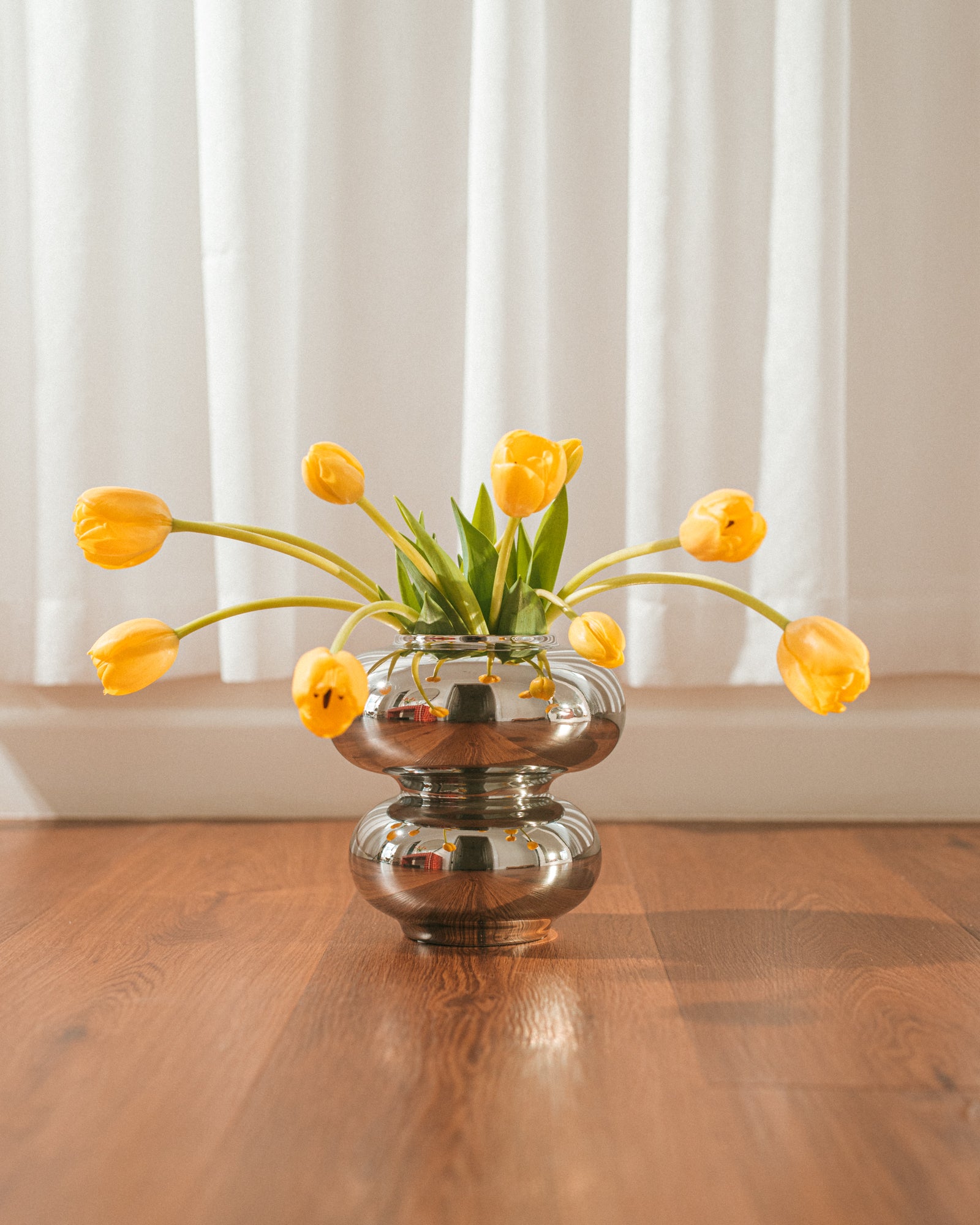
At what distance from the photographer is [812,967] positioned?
28.3 inches

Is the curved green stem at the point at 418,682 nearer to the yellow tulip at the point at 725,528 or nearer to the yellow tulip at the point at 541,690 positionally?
the yellow tulip at the point at 541,690

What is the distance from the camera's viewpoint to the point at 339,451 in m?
0.70

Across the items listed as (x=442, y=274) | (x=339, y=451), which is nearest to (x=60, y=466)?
(x=442, y=274)

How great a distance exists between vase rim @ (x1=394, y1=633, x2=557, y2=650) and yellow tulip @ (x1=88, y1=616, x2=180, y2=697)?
0.15 meters

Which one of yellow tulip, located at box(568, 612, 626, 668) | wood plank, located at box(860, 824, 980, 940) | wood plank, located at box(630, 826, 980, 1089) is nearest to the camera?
wood plank, located at box(630, 826, 980, 1089)

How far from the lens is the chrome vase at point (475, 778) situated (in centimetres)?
71

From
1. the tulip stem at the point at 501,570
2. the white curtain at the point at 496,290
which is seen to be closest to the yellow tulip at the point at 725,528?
the tulip stem at the point at 501,570

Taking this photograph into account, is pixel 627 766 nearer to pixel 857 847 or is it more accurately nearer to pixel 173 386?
pixel 857 847

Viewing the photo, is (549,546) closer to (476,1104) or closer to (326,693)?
(326,693)

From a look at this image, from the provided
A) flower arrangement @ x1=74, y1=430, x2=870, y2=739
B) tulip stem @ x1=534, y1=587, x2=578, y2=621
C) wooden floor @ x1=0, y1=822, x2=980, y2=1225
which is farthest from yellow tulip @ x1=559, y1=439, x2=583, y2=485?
wooden floor @ x1=0, y1=822, x2=980, y2=1225

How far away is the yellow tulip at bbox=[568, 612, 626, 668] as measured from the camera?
672mm

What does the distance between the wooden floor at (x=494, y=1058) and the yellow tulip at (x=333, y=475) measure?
31 centimetres

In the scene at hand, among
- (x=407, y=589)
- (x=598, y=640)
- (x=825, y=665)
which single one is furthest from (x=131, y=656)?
(x=825, y=665)

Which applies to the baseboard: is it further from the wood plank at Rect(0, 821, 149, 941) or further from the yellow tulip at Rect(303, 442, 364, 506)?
the yellow tulip at Rect(303, 442, 364, 506)
